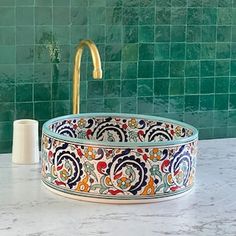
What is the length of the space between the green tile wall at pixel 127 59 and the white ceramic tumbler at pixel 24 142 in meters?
0.16

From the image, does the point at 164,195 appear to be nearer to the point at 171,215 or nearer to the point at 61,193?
the point at 171,215

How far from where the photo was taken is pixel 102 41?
2.18 metres

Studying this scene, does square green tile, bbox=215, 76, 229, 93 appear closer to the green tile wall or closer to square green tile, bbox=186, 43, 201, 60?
the green tile wall

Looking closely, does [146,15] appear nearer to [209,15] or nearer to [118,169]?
[209,15]

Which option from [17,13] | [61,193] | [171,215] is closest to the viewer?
[171,215]

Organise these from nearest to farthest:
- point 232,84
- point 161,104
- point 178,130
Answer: point 178,130 < point 161,104 < point 232,84

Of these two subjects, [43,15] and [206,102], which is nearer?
[43,15]

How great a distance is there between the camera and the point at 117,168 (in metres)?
1.65

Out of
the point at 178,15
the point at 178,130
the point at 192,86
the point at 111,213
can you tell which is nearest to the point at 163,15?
the point at 178,15

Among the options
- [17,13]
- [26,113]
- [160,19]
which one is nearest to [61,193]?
[26,113]

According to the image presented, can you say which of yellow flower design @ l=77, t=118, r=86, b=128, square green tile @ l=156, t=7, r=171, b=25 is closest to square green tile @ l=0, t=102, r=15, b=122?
yellow flower design @ l=77, t=118, r=86, b=128

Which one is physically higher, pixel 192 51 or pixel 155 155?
pixel 192 51

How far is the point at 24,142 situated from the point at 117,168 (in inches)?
16.0

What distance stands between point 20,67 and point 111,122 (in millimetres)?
327
